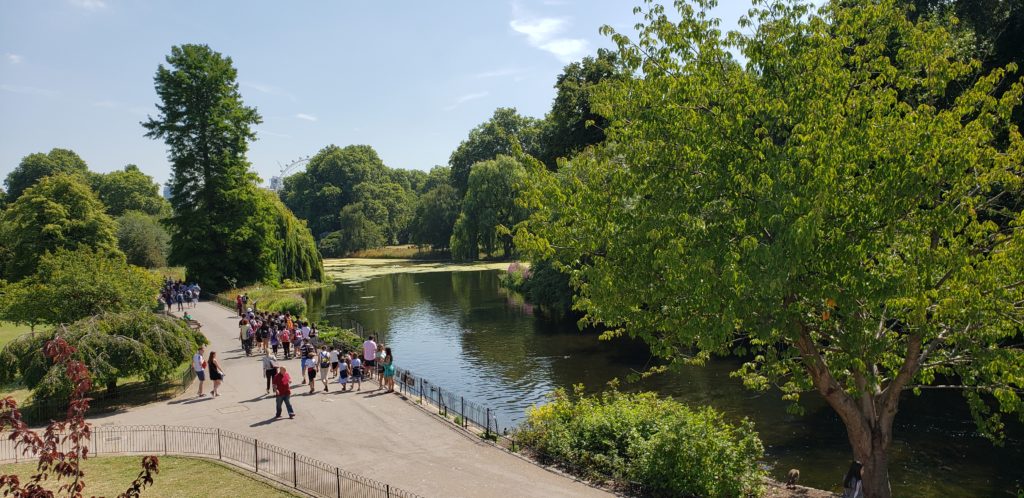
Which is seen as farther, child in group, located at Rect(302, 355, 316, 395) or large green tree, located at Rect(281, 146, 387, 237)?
large green tree, located at Rect(281, 146, 387, 237)

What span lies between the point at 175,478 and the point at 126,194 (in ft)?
359

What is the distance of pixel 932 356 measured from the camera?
578 inches

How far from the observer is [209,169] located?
184 feet

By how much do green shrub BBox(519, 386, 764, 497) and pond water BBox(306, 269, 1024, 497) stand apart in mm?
3878

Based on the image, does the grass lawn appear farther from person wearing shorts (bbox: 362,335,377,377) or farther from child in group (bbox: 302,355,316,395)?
person wearing shorts (bbox: 362,335,377,377)

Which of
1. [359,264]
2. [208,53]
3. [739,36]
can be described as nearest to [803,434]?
[739,36]

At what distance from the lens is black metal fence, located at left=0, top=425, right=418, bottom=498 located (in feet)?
46.6

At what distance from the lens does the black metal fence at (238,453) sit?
14.2 m

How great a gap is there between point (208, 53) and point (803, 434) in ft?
177

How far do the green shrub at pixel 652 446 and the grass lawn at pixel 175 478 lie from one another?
6778 millimetres

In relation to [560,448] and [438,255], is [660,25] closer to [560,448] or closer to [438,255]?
[560,448]

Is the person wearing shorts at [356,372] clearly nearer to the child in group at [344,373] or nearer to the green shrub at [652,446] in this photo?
the child in group at [344,373]

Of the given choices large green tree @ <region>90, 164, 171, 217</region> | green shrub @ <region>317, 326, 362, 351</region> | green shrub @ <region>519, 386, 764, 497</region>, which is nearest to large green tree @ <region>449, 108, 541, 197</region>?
large green tree @ <region>90, 164, 171, 217</region>

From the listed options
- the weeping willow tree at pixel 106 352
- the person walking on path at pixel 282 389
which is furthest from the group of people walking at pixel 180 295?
the person walking on path at pixel 282 389
